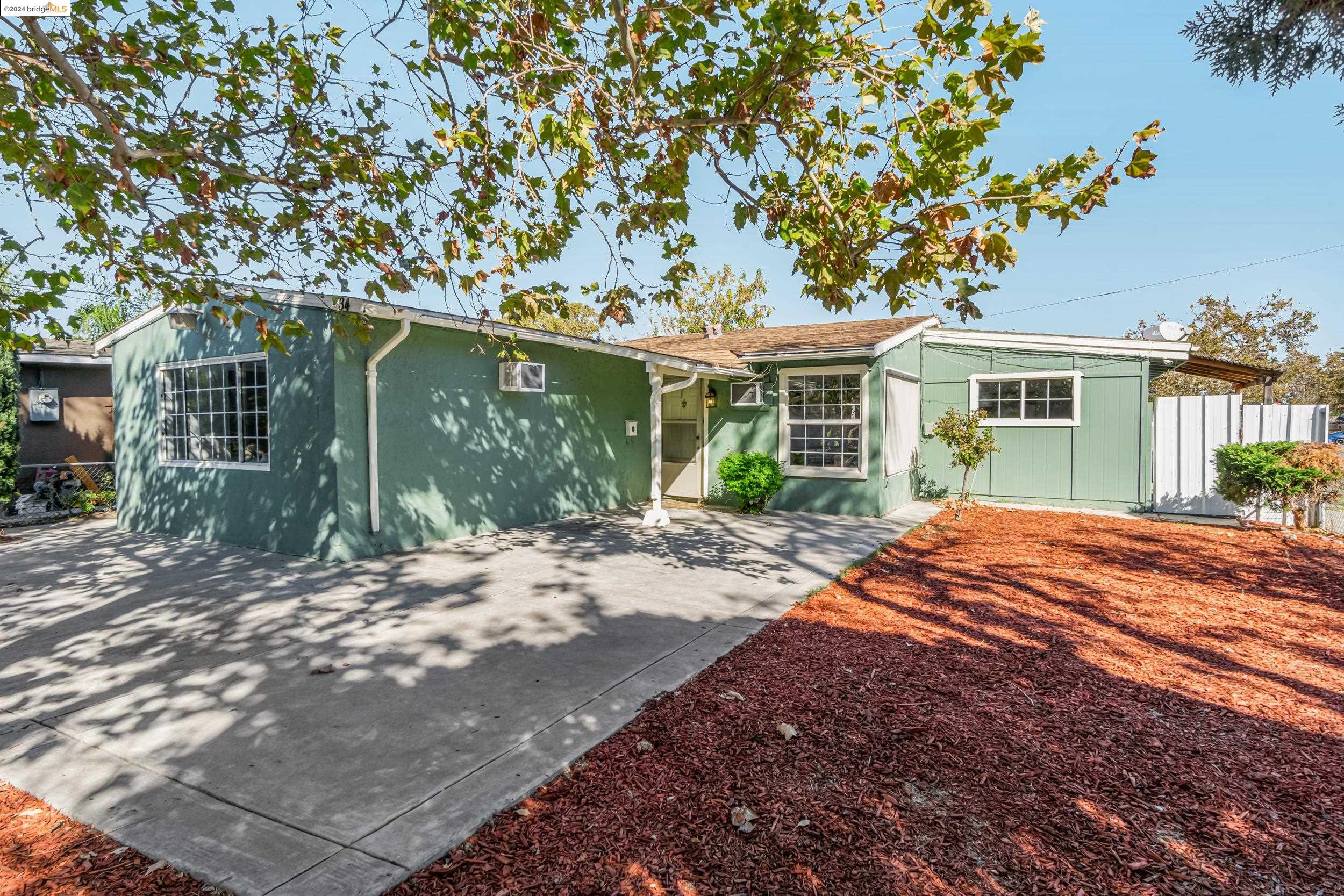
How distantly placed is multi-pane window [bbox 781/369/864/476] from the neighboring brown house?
13253mm

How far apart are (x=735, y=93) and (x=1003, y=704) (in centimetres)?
391

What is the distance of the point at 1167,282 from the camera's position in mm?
22641

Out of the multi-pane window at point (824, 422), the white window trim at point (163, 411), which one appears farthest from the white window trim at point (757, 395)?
the white window trim at point (163, 411)

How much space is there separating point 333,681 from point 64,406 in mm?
13378

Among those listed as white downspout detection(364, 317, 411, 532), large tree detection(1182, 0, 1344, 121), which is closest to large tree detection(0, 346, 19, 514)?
white downspout detection(364, 317, 411, 532)

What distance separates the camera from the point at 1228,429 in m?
9.97

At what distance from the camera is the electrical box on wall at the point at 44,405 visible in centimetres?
1215

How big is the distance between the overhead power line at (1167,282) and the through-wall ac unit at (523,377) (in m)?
10.8

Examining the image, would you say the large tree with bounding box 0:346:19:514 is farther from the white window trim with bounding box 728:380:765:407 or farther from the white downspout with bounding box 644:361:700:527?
the white window trim with bounding box 728:380:765:407

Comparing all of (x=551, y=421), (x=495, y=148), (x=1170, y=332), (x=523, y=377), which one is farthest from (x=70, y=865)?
(x=1170, y=332)

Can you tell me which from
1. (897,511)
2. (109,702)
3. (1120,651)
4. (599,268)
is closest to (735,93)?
(599,268)

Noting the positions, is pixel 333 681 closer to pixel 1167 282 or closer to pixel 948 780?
pixel 948 780

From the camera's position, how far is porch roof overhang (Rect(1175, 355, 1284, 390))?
34.7ft

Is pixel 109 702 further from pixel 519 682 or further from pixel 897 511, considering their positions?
pixel 897 511
